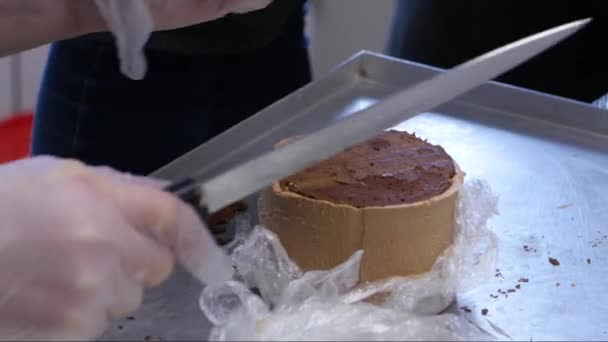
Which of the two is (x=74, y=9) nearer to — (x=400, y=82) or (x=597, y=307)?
(x=400, y=82)

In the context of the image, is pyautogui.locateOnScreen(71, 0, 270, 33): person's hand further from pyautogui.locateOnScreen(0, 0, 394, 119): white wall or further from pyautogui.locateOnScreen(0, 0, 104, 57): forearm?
A: pyautogui.locateOnScreen(0, 0, 394, 119): white wall

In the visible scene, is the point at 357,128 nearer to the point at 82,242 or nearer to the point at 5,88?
the point at 82,242

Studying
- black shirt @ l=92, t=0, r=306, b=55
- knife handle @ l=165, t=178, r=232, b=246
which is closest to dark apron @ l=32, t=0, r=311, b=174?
black shirt @ l=92, t=0, r=306, b=55

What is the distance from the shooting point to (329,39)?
2051 millimetres

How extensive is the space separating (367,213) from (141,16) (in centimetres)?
26

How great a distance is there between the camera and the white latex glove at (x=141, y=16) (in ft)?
2.55

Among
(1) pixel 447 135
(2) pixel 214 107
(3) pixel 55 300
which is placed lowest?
(2) pixel 214 107

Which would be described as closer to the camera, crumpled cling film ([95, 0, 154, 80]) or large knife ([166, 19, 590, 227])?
large knife ([166, 19, 590, 227])

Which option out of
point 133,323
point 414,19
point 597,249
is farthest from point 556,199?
point 414,19

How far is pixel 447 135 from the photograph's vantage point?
40.6 inches

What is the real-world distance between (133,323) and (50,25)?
0.32 metres

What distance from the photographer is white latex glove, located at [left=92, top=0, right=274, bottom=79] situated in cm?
78

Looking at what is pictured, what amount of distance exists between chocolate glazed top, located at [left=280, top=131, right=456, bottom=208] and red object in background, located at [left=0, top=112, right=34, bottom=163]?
1.31 meters

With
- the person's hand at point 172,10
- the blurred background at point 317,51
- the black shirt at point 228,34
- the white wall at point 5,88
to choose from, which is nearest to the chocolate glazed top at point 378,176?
the person's hand at point 172,10
